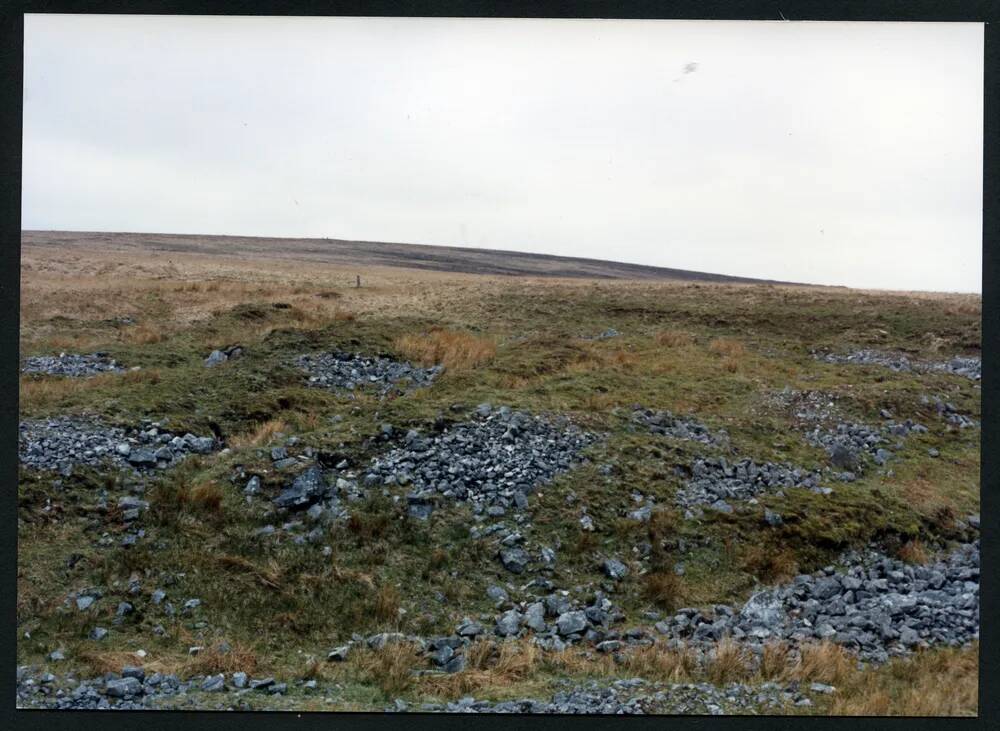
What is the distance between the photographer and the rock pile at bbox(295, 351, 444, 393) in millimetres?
14844

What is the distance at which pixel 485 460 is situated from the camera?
1162 centimetres

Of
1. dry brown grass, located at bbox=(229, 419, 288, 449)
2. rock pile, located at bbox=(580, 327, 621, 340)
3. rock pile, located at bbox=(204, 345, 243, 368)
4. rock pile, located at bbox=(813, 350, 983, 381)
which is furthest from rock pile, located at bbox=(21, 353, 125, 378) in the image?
rock pile, located at bbox=(813, 350, 983, 381)

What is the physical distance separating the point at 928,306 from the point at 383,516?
1831 centimetres

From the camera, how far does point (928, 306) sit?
2109cm

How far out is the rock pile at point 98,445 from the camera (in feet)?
35.4

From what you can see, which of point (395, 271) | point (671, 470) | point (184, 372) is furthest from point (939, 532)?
point (395, 271)

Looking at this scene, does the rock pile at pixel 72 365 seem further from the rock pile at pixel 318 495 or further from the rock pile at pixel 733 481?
the rock pile at pixel 733 481

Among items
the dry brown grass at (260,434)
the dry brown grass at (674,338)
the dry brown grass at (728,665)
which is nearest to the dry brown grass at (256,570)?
the dry brown grass at (260,434)

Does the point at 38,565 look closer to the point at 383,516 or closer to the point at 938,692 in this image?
the point at 383,516

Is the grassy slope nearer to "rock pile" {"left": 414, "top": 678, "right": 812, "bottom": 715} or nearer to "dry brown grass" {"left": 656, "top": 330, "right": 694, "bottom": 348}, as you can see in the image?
"dry brown grass" {"left": 656, "top": 330, "right": 694, "bottom": 348}

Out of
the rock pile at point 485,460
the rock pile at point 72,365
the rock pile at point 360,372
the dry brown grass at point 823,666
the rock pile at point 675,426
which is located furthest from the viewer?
the rock pile at point 360,372

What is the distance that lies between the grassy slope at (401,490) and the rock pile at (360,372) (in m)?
0.48

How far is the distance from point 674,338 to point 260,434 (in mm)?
11032

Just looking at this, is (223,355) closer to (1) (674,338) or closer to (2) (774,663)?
(1) (674,338)
